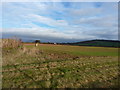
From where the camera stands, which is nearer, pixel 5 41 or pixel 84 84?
pixel 84 84

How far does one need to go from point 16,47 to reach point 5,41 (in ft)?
8.90

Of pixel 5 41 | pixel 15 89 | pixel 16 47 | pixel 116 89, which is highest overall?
pixel 5 41

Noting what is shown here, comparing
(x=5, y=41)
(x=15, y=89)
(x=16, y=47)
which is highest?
(x=5, y=41)

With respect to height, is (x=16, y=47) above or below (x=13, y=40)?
below

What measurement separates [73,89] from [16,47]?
67.5ft

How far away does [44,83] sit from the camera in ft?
19.7

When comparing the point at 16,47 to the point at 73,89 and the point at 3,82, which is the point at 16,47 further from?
the point at 73,89

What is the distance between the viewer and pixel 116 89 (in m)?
5.84

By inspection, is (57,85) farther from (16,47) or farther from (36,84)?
(16,47)

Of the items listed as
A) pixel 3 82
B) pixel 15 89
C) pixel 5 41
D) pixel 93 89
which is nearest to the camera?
pixel 15 89

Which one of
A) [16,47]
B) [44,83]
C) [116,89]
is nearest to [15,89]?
[44,83]

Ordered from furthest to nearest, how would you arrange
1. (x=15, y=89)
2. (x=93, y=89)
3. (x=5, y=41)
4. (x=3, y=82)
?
(x=5, y=41) → (x=3, y=82) → (x=93, y=89) → (x=15, y=89)

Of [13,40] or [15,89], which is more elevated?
[13,40]

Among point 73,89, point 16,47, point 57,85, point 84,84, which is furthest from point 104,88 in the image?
point 16,47
